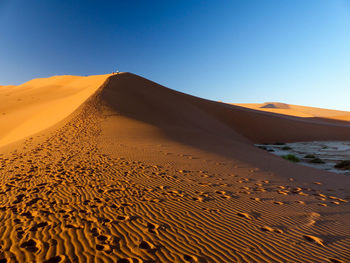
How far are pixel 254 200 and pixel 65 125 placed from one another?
45.5ft

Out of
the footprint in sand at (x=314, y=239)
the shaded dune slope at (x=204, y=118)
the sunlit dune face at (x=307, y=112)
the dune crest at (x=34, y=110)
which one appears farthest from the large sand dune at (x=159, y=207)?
the sunlit dune face at (x=307, y=112)

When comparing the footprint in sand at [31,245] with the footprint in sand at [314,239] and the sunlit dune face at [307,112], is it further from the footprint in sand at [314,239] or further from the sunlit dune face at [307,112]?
the sunlit dune face at [307,112]

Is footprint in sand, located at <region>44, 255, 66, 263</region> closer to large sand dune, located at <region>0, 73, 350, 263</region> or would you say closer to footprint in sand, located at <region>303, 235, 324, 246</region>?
large sand dune, located at <region>0, 73, 350, 263</region>

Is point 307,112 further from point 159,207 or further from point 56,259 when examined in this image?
point 56,259

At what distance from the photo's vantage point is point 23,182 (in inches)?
229

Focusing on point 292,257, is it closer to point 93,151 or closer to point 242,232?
point 242,232

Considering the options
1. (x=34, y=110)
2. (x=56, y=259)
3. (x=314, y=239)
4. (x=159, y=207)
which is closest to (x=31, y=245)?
(x=56, y=259)

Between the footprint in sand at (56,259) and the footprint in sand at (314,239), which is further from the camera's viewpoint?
the footprint in sand at (314,239)

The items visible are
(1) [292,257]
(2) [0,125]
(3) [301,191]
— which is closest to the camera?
(1) [292,257]

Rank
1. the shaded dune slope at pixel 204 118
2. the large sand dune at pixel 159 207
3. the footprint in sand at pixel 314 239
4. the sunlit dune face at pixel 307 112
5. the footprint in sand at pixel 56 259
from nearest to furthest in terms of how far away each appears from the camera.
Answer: the footprint in sand at pixel 56 259 → the large sand dune at pixel 159 207 → the footprint in sand at pixel 314 239 → the shaded dune slope at pixel 204 118 → the sunlit dune face at pixel 307 112

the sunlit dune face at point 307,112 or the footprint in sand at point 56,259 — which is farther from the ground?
the sunlit dune face at point 307,112

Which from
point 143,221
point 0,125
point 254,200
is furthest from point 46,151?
point 0,125

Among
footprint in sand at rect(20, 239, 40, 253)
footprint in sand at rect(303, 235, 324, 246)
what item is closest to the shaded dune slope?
footprint in sand at rect(20, 239, 40, 253)

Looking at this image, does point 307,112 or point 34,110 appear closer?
point 34,110
